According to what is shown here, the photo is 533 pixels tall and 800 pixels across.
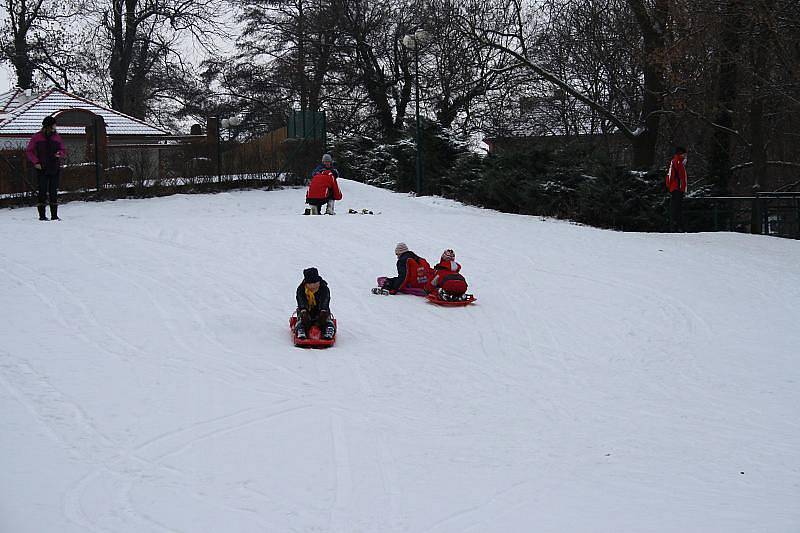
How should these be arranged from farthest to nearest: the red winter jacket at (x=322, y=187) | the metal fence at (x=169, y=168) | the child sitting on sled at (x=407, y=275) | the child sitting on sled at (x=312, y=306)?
the metal fence at (x=169, y=168) → the red winter jacket at (x=322, y=187) → the child sitting on sled at (x=407, y=275) → the child sitting on sled at (x=312, y=306)

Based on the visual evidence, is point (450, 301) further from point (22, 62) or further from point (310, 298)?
point (22, 62)

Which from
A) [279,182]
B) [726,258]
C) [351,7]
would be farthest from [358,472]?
[351,7]

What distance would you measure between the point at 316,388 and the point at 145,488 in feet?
9.33

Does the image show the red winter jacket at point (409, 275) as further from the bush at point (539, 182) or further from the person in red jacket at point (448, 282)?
the bush at point (539, 182)

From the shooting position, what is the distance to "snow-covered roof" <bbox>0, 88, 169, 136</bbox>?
31406mm

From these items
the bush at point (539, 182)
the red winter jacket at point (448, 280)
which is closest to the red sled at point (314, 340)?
the red winter jacket at point (448, 280)

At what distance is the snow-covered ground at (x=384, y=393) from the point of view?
6582mm

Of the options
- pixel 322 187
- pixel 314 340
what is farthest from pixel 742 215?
pixel 314 340

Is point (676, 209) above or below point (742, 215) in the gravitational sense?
above

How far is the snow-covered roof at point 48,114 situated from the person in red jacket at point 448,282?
22321mm

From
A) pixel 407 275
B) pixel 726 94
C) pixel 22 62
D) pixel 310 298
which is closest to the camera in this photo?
pixel 310 298

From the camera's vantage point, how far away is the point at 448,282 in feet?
43.3

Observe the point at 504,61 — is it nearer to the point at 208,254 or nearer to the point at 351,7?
the point at 351,7

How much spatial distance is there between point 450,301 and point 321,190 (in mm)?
8835
